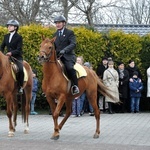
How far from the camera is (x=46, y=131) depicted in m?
12.4

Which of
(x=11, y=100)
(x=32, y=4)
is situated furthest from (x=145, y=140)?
(x=32, y=4)

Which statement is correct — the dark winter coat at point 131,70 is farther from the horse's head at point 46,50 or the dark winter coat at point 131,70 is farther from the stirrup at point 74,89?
the horse's head at point 46,50

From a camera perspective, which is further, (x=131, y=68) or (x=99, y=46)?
(x=99, y=46)

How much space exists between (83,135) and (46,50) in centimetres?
260

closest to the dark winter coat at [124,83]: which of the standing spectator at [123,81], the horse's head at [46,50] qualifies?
the standing spectator at [123,81]

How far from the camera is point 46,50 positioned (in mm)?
10484

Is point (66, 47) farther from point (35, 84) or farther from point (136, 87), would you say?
point (136, 87)

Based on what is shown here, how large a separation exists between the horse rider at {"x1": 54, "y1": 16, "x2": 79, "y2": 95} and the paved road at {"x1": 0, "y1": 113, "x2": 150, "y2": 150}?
140cm

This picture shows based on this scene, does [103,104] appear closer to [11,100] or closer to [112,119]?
[112,119]

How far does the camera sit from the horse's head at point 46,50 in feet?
33.9

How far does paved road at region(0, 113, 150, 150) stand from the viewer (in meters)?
9.80

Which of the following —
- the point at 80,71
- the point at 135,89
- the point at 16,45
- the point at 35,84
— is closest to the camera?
the point at 80,71

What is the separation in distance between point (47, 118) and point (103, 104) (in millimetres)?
2971

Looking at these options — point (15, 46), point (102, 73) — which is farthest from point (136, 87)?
point (15, 46)
